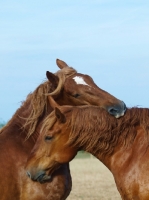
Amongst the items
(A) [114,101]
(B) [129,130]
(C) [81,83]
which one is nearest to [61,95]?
(C) [81,83]

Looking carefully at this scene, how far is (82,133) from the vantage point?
6.49 metres

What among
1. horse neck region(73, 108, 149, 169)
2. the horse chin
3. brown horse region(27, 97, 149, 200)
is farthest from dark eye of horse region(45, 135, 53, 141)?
the horse chin

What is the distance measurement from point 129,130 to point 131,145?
0.19 m

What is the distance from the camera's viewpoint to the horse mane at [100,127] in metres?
6.46

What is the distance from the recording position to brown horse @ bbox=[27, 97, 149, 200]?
645 cm

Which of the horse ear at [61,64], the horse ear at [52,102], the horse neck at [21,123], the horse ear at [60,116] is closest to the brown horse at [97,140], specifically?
the horse ear at [60,116]

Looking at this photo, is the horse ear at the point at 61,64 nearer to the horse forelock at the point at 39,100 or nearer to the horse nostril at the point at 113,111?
the horse forelock at the point at 39,100

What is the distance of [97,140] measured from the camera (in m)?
6.53

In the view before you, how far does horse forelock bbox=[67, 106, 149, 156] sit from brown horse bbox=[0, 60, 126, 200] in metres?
0.17

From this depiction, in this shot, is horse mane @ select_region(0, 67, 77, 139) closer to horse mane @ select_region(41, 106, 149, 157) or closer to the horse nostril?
horse mane @ select_region(41, 106, 149, 157)

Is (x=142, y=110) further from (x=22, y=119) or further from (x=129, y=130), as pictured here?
(x=22, y=119)

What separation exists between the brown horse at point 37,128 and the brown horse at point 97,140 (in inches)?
9.1

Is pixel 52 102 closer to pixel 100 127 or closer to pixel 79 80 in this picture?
pixel 79 80

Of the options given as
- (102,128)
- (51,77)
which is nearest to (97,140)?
(102,128)
